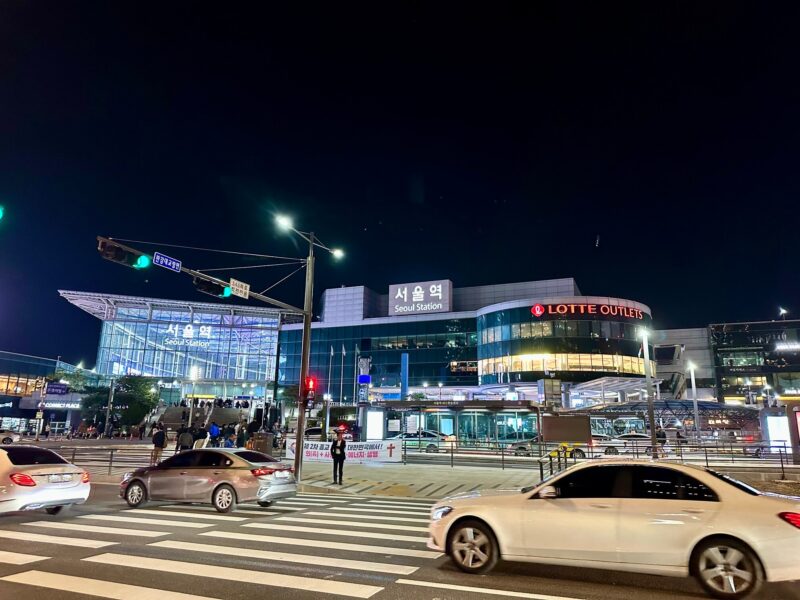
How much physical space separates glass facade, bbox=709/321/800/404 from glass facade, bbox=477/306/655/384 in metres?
36.2

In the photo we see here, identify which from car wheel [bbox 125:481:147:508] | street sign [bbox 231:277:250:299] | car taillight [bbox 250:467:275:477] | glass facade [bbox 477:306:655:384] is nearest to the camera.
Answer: car taillight [bbox 250:467:275:477]

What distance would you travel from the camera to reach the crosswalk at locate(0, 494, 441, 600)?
6.21m

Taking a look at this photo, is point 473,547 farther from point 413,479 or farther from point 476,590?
point 413,479

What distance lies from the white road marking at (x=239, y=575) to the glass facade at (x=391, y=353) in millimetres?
64345

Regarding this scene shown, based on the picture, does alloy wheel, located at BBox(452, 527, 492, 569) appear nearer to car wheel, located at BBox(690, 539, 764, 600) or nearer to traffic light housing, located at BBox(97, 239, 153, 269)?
car wheel, located at BBox(690, 539, 764, 600)

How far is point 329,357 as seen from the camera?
77688 millimetres

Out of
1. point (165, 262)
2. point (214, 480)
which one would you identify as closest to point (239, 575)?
point (214, 480)

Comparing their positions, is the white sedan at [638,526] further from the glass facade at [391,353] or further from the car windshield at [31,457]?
the glass facade at [391,353]

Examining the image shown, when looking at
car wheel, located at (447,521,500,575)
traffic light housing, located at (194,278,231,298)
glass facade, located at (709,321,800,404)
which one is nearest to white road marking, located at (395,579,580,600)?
car wheel, located at (447,521,500,575)

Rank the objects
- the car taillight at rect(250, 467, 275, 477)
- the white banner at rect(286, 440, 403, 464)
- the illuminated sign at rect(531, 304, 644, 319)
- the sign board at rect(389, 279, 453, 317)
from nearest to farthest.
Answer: the car taillight at rect(250, 467, 275, 477) → the white banner at rect(286, 440, 403, 464) → the illuminated sign at rect(531, 304, 644, 319) → the sign board at rect(389, 279, 453, 317)

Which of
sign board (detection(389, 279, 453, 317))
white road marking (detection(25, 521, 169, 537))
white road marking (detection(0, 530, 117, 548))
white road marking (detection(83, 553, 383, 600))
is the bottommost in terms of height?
white road marking (detection(25, 521, 169, 537))

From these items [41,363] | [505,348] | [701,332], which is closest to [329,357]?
[505,348]

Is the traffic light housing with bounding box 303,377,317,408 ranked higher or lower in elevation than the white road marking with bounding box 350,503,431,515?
higher

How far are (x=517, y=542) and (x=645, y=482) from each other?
5.84ft
